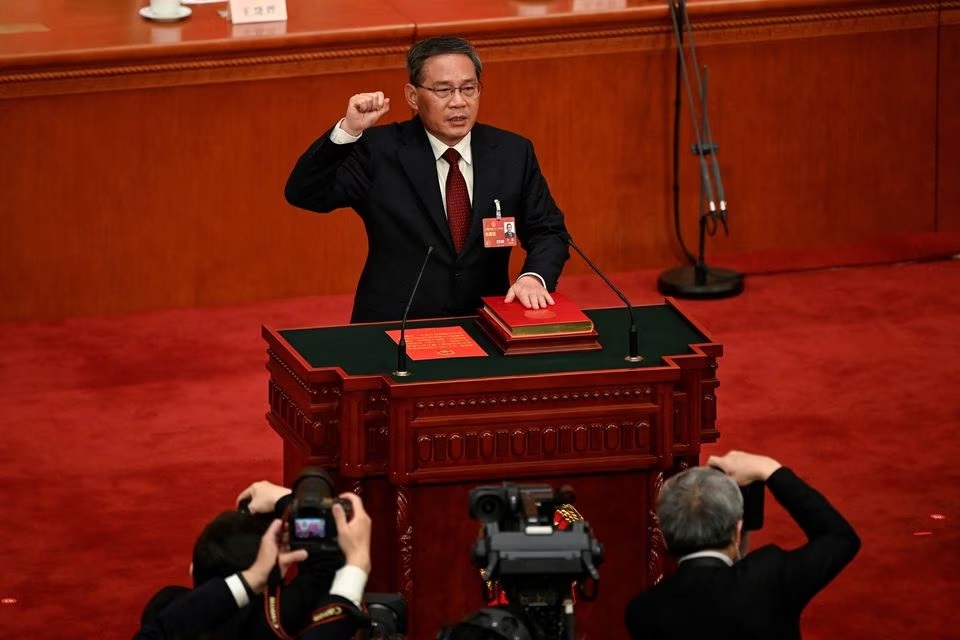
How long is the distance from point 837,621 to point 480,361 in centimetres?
131

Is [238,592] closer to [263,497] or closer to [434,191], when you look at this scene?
[263,497]

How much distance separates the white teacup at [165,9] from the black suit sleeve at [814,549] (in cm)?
461

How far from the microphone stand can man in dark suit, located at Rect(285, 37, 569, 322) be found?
2.60m

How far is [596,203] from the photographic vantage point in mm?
7973

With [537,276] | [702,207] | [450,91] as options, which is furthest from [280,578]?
[702,207]

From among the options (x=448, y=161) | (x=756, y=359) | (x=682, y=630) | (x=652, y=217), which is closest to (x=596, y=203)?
(x=652, y=217)

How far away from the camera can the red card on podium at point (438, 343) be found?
4508 millimetres

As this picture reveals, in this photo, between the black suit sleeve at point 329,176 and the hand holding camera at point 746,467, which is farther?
the black suit sleeve at point 329,176

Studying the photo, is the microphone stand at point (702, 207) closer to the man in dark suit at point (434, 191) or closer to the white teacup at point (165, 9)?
the white teacup at point (165, 9)

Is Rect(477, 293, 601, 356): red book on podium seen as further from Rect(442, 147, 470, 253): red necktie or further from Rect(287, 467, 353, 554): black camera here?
Rect(287, 467, 353, 554): black camera

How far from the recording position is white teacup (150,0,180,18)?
7.68 meters

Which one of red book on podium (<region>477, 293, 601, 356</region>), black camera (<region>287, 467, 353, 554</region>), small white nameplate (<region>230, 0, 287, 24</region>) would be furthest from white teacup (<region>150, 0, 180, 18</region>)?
black camera (<region>287, 467, 353, 554</region>)

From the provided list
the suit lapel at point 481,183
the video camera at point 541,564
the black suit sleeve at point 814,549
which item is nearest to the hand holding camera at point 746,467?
the black suit sleeve at point 814,549

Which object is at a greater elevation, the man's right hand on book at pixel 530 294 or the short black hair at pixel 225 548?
the man's right hand on book at pixel 530 294
